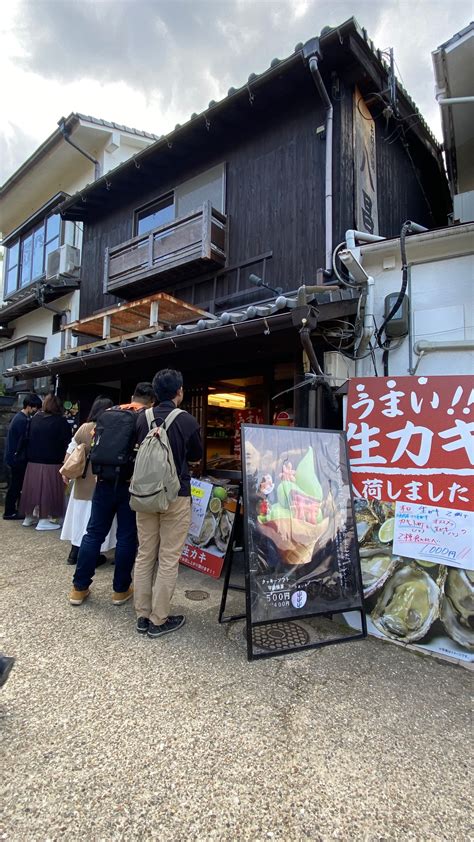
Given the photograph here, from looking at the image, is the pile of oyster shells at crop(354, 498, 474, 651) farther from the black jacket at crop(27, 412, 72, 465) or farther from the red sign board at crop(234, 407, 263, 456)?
the black jacket at crop(27, 412, 72, 465)

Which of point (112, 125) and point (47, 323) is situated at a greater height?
point (112, 125)

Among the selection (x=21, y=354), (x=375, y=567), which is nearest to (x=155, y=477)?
(x=375, y=567)

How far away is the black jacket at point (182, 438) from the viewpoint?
3076 millimetres

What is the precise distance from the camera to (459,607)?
9.29ft

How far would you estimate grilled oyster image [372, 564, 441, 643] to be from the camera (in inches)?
115

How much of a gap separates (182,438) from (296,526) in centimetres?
Result: 113

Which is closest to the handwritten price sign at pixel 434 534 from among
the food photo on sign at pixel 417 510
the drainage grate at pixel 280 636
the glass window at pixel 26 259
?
the food photo on sign at pixel 417 510

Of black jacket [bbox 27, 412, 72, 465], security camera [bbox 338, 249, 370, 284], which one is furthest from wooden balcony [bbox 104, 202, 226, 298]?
black jacket [bbox 27, 412, 72, 465]

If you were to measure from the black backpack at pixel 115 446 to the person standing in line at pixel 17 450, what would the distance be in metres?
4.02

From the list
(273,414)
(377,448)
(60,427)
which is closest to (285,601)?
(377,448)

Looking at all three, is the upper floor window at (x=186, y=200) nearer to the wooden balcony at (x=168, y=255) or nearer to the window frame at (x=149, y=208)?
the window frame at (x=149, y=208)

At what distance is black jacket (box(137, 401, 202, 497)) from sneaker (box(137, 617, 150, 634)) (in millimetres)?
1089

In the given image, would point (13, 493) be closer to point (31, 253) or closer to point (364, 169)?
point (364, 169)

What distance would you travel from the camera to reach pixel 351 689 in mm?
2527
